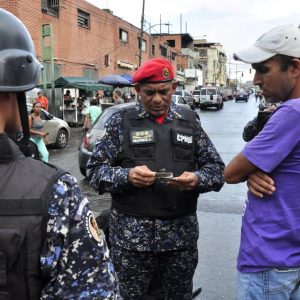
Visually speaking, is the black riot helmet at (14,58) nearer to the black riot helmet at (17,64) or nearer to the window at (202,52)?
the black riot helmet at (17,64)

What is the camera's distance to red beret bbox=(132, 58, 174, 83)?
2.58 metres

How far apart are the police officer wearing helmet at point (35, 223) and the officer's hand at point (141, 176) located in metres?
1.11

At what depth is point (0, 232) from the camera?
110 centimetres

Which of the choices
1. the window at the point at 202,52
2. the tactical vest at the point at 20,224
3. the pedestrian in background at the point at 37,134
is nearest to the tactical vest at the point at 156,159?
the tactical vest at the point at 20,224

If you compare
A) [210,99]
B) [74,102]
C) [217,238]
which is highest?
[74,102]

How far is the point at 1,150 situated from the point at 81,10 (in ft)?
94.1

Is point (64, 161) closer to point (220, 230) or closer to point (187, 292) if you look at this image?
point (220, 230)

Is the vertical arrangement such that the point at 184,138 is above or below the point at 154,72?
below

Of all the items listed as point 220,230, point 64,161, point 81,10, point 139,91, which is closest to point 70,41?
point 81,10

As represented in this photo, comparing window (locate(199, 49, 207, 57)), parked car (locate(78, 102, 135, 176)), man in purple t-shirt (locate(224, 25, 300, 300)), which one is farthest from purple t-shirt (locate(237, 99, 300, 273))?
window (locate(199, 49, 207, 57))

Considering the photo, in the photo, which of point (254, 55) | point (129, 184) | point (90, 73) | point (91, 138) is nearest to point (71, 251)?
point (254, 55)

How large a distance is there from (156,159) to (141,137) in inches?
5.9

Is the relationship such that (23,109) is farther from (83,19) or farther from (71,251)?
(83,19)

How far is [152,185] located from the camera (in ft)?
8.23
